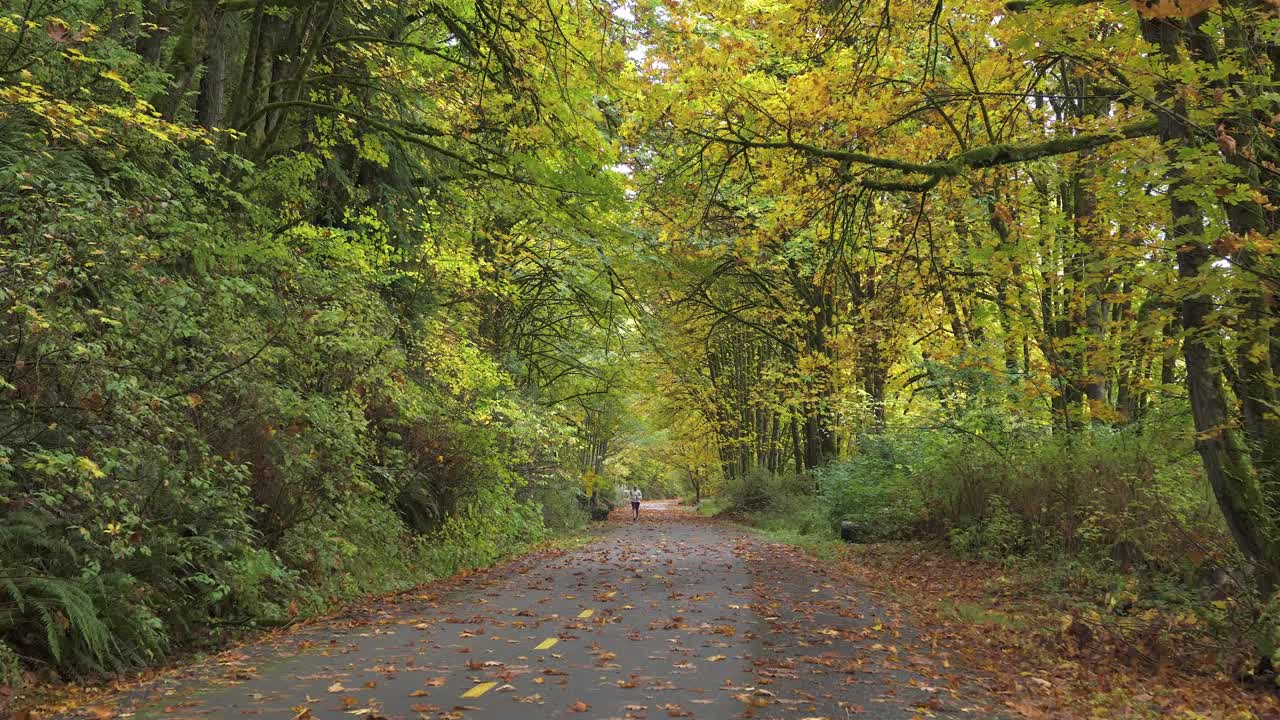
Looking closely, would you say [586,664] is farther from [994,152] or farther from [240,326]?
[994,152]

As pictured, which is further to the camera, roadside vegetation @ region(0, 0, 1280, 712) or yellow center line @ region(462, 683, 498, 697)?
roadside vegetation @ region(0, 0, 1280, 712)

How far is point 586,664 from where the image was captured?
7531 millimetres

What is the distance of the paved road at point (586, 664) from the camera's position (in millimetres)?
6059

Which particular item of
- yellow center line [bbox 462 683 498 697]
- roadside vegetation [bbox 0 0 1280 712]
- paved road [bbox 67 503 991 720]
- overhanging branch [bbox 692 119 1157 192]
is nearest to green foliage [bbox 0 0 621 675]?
roadside vegetation [bbox 0 0 1280 712]

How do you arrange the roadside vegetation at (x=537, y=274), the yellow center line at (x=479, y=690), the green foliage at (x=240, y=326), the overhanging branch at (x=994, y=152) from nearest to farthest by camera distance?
the yellow center line at (x=479, y=690), the green foliage at (x=240, y=326), the roadside vegetation at (x=537, y=274), the overhanging branch at (x=994, y=152)

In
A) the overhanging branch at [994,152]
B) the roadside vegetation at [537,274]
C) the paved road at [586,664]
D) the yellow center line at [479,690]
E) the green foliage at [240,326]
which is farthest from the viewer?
the overhanging branch at [994,152]

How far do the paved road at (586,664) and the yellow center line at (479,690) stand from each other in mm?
29

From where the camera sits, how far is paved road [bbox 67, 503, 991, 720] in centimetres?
Answer: 606

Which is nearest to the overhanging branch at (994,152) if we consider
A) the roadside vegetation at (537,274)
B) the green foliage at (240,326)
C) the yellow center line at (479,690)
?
the roadside vegetation at (537,274)

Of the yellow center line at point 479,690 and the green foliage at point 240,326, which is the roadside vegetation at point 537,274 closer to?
the green foliage at point 240,326

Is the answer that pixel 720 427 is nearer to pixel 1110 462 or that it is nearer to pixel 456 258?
pixel 456 258

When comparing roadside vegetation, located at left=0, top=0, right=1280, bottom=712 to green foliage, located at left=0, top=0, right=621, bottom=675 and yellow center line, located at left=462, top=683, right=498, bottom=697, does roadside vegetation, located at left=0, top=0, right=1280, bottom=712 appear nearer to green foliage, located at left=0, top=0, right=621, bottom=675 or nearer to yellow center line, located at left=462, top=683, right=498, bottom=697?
green foliage, located at left=0, top=0, right=621, bottom=675

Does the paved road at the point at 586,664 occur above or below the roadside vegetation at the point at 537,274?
below

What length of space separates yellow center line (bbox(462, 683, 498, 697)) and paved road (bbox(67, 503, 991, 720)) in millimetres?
29
